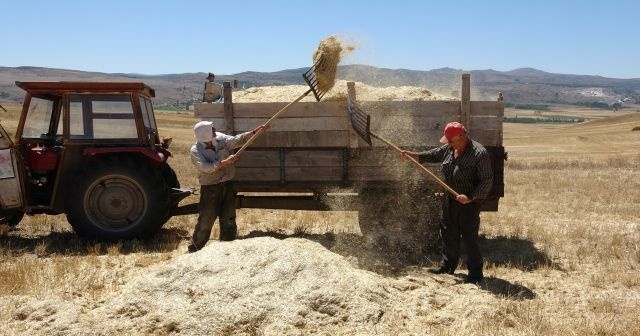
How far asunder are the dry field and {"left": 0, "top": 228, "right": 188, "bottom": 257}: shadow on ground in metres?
0.02

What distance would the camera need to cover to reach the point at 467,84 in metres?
6.59

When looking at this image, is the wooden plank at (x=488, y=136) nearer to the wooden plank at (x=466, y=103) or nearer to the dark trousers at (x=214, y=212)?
the wooden plank at (x=466, y=103)

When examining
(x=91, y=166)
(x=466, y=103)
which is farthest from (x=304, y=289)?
(x=91, y=166)

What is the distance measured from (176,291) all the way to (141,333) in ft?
1.62

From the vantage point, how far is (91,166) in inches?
270

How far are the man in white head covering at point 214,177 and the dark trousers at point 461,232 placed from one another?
2161 mm

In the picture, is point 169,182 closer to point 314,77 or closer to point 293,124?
point 293,124

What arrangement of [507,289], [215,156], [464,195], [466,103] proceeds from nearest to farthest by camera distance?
[507,289]
[464,195]
[215,156]
[466,103]

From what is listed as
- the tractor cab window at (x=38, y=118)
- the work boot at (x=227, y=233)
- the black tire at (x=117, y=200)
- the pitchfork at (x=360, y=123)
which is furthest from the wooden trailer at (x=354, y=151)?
the tractor cab window at (x=38, y=118)

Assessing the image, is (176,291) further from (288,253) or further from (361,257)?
(361,257)

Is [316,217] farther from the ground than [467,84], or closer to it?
closer to it

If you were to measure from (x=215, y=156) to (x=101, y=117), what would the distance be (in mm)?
1588

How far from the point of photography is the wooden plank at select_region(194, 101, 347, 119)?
6.77 m

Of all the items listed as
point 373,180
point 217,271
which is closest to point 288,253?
point 217,271
